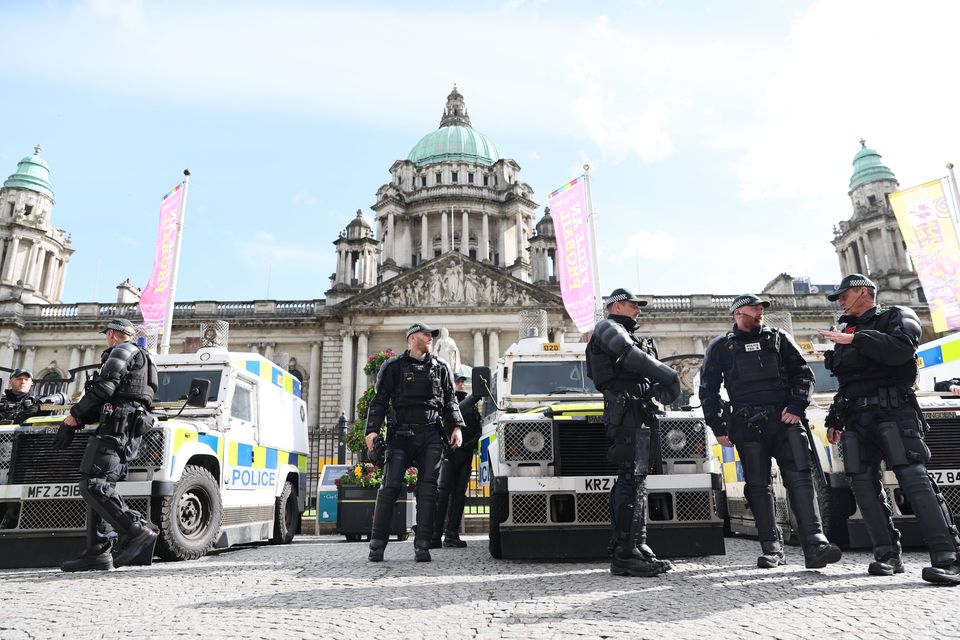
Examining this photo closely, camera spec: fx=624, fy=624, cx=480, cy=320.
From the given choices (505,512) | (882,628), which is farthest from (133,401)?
(882,628)

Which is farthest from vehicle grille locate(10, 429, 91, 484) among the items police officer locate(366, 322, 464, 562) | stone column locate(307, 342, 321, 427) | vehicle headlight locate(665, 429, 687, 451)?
stone column locate(307, 342, 321, 427)

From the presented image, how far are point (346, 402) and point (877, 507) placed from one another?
114 feet

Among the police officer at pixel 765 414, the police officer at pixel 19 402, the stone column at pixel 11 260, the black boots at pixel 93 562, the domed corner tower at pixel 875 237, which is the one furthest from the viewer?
the domed corner tower at pixel 875 237

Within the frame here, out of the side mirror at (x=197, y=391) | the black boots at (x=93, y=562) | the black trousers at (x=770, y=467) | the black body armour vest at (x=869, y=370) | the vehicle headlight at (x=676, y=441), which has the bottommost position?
the black boots at (x=93, y=562)

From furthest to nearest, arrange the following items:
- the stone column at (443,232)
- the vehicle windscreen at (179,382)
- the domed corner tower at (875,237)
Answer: the stone column at (443,232) < the domed corner tower at (875,237) < the vehicle windscreen at (179,382)

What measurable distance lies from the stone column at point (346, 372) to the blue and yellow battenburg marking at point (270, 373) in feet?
87.7

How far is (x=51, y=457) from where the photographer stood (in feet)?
21.6

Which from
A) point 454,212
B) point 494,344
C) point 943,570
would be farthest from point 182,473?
point 454,212

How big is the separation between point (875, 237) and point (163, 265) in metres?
46.5

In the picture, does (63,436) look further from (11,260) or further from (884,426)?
(11,260)

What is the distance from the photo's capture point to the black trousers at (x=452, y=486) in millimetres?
7914

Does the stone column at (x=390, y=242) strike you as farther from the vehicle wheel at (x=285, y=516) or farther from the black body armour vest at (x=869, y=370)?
the black body armour vest at (x=869, y=370)

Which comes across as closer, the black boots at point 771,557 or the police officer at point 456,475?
the black boots at point 771,557

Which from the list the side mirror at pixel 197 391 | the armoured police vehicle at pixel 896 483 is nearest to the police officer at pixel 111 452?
the side mirror at pixel 197 391
